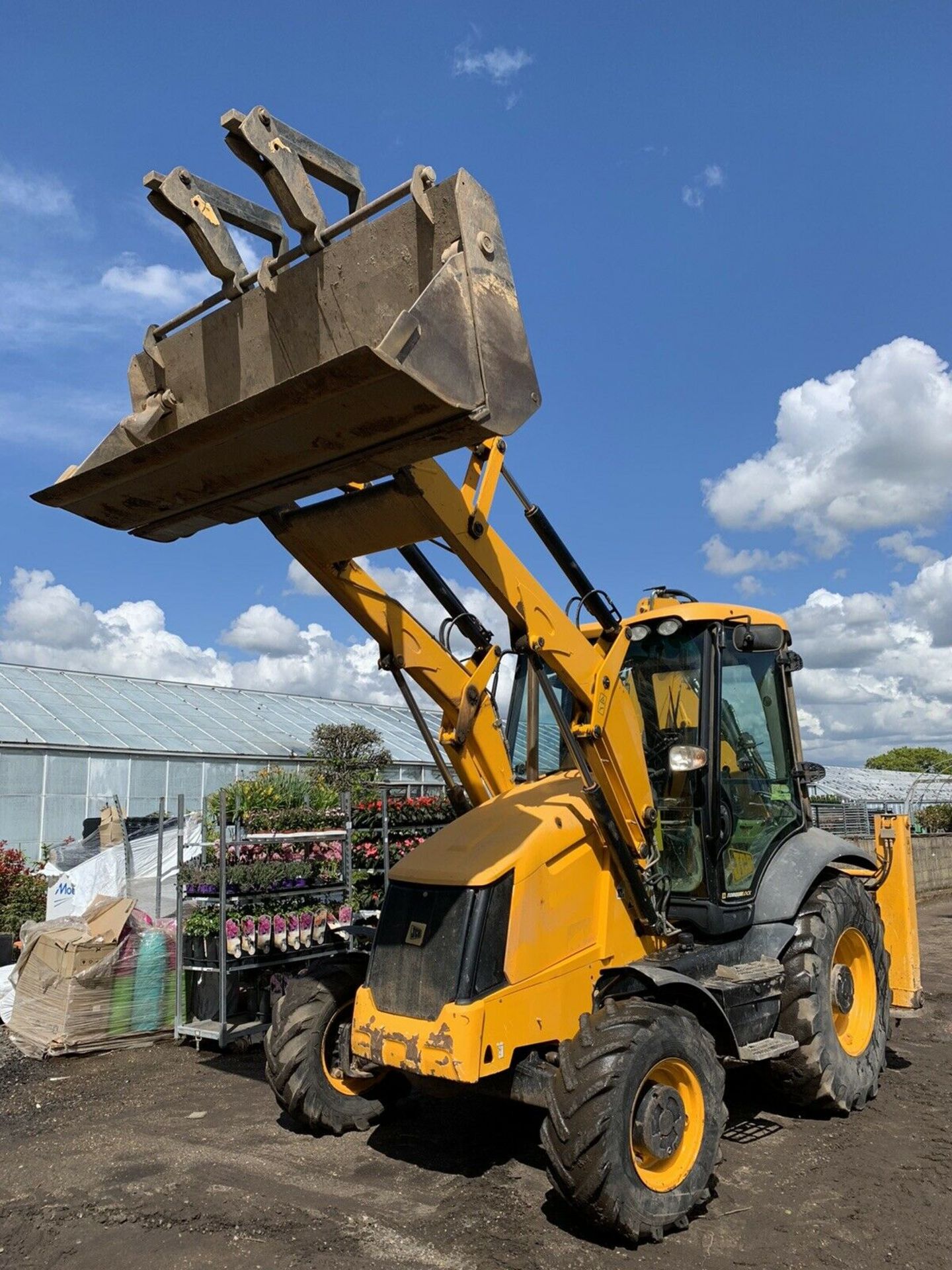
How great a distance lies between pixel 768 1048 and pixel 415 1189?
1.96 metres

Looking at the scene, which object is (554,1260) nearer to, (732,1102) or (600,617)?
(732,1102)

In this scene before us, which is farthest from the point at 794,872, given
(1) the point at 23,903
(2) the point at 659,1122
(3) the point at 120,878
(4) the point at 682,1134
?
(1) the point at 23,903

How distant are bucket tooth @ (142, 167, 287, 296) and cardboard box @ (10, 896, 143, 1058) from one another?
617cm

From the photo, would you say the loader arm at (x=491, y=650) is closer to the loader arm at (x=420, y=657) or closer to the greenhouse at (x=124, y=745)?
the loader arm at (x=420, y=657)

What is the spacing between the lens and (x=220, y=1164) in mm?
5340

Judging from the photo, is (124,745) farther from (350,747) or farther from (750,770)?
(750,770)

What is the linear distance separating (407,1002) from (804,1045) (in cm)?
236

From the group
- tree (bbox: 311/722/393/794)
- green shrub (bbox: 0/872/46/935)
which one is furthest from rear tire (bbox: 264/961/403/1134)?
tree (bbox: 311/722/393/794)

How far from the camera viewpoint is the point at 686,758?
529 centimetres

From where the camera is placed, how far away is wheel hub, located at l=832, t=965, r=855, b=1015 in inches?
243

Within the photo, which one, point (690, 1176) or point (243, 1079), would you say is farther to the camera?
point (243, 1079)

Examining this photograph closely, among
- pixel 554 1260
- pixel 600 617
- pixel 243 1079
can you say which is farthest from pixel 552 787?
pixel 243 1079

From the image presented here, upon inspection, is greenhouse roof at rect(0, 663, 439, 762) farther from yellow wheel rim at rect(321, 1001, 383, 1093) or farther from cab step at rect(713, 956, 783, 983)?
cab step at rect(713, 956, 783, 983)

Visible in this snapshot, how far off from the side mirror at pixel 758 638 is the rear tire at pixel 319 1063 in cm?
299
